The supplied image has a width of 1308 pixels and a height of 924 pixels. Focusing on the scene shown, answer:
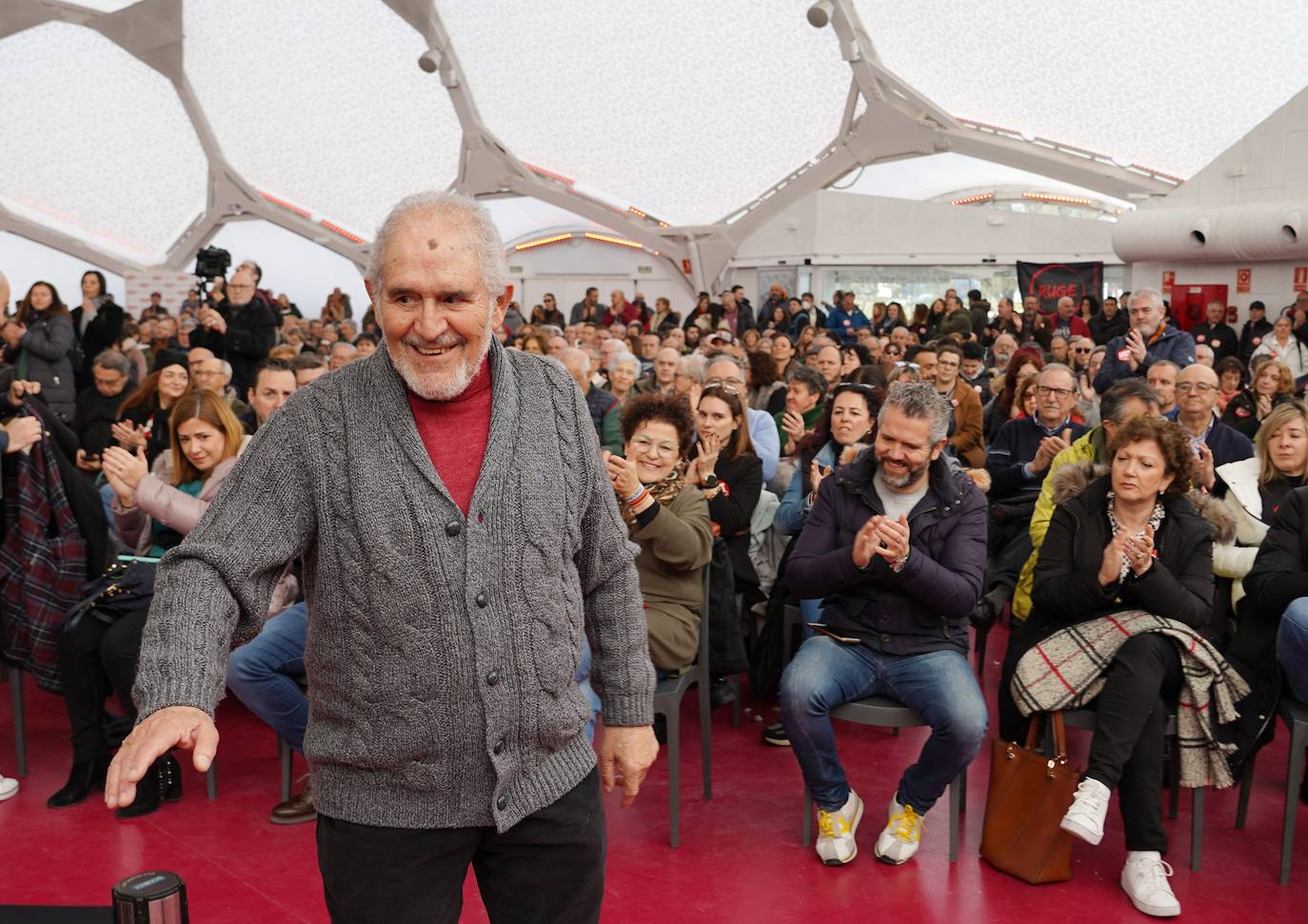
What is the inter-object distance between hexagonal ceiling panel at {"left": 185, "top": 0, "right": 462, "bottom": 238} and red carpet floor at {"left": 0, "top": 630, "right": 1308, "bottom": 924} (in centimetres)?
1933

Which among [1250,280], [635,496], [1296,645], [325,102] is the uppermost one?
[325,102]

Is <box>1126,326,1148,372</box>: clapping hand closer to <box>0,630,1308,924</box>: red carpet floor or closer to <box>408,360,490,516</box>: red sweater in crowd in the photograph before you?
<box>0,630,1308,924</box>: red carpet floor

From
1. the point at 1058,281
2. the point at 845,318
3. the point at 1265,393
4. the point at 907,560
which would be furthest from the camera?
the point at 1058,281

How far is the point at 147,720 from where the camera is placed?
1.40 metres

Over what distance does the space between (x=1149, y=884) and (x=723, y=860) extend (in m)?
1.10

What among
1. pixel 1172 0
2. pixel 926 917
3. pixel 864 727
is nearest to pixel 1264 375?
pixel 864 727

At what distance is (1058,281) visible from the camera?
648 inches

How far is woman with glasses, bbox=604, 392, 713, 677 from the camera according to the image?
10.9ft

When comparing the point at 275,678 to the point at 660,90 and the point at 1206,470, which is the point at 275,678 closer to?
the point at 1206,470

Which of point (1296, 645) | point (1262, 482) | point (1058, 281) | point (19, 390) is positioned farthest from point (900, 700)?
point (1058, 281)

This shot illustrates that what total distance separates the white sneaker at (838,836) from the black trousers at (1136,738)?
650 millimetres

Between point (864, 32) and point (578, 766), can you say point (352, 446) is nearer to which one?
point (578, 766)

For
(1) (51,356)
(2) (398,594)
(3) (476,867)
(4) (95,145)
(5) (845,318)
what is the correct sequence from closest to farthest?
(2) (398,594) → (3) (476,867) → (1) (51,356) → (5) (845,318) → (4) (95,145)

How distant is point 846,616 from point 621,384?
3812mm
